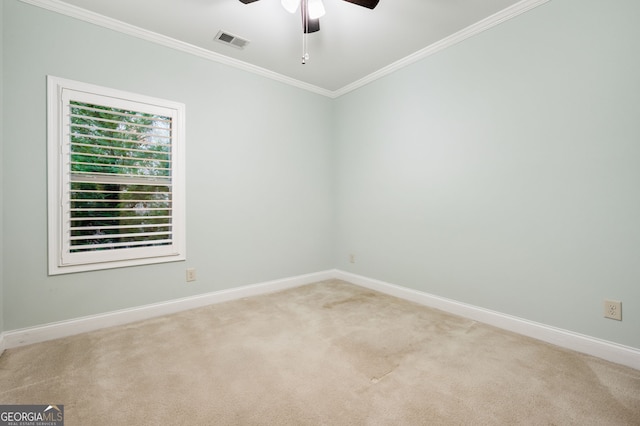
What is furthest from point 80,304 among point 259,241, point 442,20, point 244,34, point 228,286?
point 442,20

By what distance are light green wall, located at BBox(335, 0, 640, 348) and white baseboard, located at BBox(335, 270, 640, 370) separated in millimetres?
64

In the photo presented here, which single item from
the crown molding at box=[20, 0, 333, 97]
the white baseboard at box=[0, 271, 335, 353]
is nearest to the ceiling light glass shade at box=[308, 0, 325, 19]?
the crown molding at box=[20, 0, 333, 97]

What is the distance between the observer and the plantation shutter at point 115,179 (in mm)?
2324

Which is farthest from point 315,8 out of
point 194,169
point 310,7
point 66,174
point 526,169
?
point 66,174

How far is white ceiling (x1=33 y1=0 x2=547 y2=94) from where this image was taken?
230cm

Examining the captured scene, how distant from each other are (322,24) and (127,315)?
3192 millimetres

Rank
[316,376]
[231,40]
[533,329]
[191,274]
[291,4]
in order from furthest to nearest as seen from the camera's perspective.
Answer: [191,274] → [231,40] → [533,329] → [291,4] → [316,376]

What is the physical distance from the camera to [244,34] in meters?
2.70

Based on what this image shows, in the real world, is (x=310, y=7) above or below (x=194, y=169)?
above

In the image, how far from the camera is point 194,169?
295cm

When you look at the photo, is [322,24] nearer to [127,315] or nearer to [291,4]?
[291,4]

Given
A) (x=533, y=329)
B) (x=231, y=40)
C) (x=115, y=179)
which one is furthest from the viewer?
(x=231, y=40)

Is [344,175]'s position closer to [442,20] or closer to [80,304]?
[442,20]

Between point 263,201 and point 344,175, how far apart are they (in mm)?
1257
